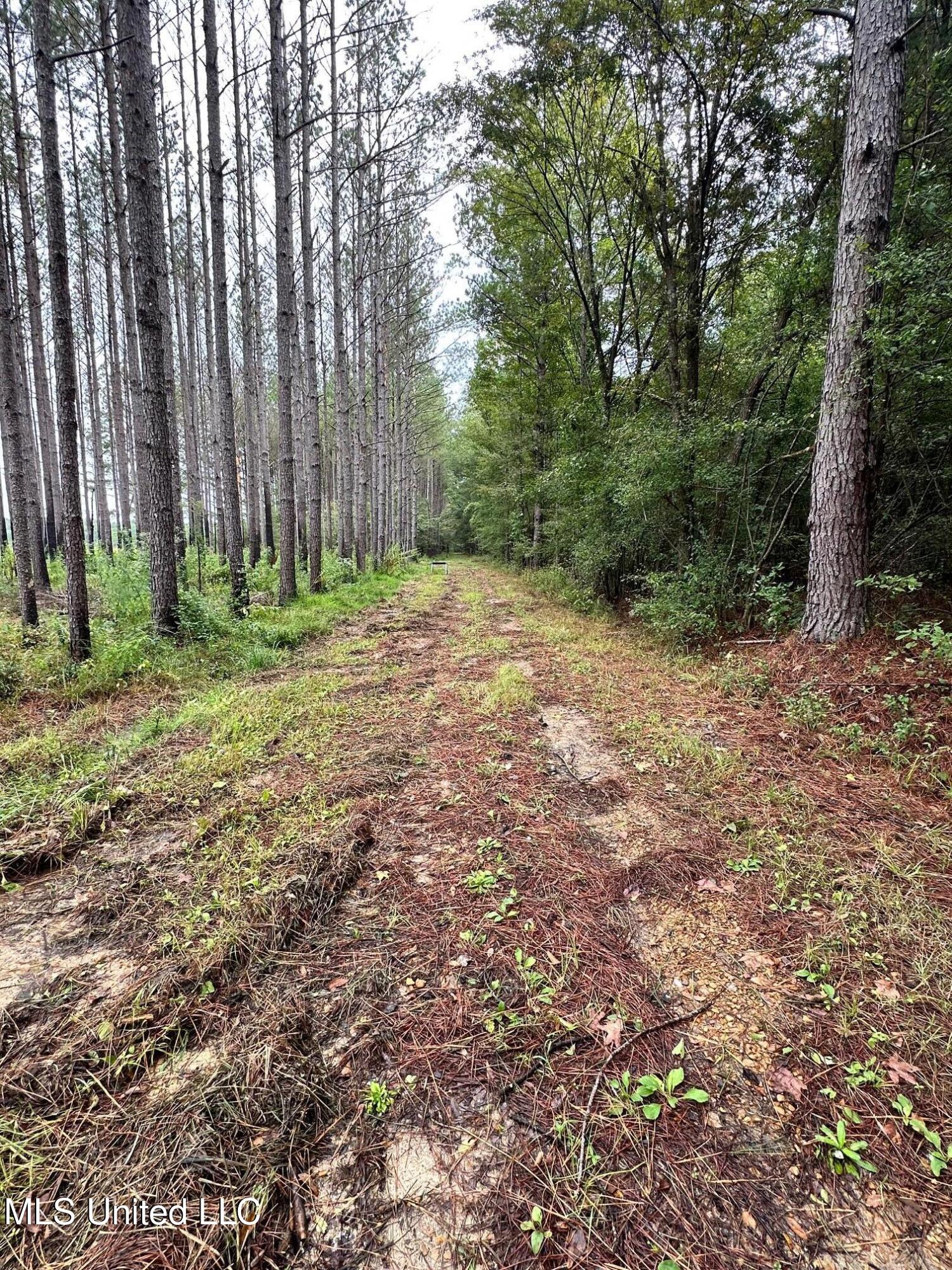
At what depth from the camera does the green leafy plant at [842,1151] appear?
4.35ft

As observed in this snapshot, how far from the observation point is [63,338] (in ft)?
16.6

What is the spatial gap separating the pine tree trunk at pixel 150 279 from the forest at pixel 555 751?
45mm

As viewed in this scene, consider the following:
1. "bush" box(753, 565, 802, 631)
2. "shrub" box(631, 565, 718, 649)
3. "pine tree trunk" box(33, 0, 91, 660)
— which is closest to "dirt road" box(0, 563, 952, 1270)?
"bush" box(753, 565, 802, 631)

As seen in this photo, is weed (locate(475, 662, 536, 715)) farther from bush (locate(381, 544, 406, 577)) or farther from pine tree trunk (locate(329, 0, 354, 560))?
bush (locate(381, 544, 406, 577))

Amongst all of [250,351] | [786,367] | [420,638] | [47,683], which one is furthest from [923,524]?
[250,351]

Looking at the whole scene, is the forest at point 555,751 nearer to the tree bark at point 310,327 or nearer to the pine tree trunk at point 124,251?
the tree bark at point 310,327

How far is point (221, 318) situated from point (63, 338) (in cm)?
424

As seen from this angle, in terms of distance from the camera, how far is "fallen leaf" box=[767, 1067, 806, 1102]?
4.98ft

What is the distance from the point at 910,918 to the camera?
7.09 feet

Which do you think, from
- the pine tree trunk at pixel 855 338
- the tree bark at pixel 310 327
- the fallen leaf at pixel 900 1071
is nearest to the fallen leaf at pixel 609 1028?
the fallen leaf at pixel 900 1071

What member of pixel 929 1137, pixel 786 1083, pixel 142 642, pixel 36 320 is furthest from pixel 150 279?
pixel 36 320

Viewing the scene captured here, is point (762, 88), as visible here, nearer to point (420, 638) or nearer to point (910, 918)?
point (420, 638)

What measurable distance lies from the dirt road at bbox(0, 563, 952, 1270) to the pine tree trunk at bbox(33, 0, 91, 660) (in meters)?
2.76

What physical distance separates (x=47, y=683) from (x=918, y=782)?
7.02 m
